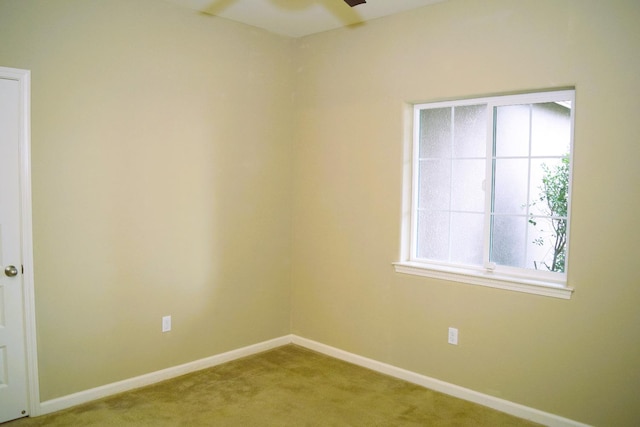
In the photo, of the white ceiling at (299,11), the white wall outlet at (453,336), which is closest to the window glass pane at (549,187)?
the white wall outlet at (453,336)

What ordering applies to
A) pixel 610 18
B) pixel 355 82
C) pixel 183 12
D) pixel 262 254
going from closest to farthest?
pixel 610 18
pixel 183 12
pixel 355 82
pixel 262 254

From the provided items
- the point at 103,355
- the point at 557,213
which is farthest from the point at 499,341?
the point at 103,355

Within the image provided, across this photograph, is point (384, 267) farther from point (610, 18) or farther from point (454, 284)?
point (610, 18)

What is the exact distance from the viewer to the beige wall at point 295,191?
2807 mm

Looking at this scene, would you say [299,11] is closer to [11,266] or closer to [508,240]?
[508,240]

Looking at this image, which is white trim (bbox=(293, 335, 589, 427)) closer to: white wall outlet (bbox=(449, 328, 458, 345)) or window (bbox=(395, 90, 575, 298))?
white wall outlet (bbox=(449, 328, 458, 345))

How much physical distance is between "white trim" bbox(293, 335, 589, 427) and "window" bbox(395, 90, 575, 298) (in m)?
0.76

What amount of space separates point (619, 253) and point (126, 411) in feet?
10.3

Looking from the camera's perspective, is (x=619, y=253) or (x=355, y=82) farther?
(x=355, y=82)

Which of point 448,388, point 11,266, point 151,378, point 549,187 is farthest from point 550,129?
point 11,266

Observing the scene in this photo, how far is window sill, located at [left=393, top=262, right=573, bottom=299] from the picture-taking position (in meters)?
2.96

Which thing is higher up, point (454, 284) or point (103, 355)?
point (454, 284)

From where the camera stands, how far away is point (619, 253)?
Answer: 273 cm

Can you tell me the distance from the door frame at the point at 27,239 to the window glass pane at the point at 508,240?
2984mm
